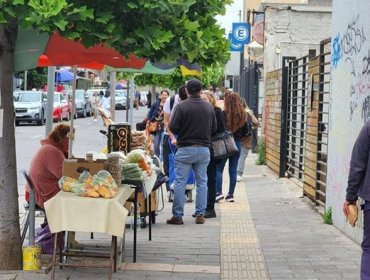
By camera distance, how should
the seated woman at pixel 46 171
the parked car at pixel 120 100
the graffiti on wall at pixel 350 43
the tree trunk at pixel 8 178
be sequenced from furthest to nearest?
the parked car at pixel 120 100 → the graffiti on wall at pixel 350 43 → the seated woman at pixel 46 171 → the tree trunk at pixel 8 178

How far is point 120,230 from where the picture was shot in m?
6.24

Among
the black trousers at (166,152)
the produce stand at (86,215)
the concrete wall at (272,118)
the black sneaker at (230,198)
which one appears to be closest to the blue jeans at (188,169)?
the black sneaker at (230,198)

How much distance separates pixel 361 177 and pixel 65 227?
8.26 feet

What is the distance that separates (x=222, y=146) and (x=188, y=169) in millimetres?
958

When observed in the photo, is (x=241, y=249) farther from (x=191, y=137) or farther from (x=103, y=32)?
(x=103, y=32)

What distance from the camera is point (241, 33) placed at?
2384 centimetres

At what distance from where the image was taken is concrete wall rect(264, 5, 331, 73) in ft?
59.2

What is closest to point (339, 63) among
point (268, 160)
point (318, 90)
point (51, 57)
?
point (318, 90)

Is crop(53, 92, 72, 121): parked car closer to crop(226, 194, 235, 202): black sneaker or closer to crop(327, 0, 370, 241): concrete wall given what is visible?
crop(226, 194, 235, 202): black sneaker

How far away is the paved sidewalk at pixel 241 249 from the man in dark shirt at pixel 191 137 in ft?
1.72

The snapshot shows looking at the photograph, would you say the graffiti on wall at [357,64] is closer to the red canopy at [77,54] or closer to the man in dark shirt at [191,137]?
the man in dark shirt at [191,137]

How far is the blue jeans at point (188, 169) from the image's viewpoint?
945 centimetres

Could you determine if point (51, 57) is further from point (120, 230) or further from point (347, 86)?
point (347, 86)

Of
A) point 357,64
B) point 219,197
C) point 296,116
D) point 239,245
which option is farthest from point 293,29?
point 239,245
